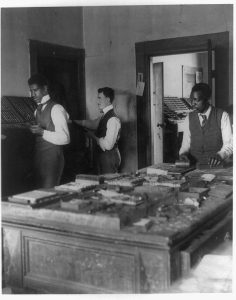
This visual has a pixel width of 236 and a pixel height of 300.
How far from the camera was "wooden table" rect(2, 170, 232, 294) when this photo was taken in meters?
1.81

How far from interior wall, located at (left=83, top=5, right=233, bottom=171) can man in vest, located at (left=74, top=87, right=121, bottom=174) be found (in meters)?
1.32

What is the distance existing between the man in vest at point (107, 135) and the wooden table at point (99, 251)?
2050 millimetres

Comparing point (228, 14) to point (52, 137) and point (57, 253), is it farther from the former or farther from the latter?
point (57, 253)

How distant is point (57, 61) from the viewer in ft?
18.1

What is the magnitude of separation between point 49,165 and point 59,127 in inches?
15.6

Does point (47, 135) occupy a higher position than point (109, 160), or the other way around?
point (47, 135)


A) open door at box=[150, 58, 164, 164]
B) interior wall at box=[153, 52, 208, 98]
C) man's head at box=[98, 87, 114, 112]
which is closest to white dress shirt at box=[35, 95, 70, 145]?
man's head at box=[98, 87, 114, 112]

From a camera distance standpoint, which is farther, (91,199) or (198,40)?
(198,40)

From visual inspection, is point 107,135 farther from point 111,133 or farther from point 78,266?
point 78,266

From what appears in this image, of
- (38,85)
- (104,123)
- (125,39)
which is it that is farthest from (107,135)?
(125,39)

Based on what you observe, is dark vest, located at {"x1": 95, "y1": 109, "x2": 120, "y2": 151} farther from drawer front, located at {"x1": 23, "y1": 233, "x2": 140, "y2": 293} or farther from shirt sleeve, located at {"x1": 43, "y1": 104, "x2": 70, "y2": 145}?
drawer front, located at {"x1": 23, "y1": 233, "x2": 140, "y2": 293}

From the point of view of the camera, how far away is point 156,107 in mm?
5711

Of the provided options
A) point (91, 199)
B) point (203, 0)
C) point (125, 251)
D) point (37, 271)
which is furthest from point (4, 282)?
point (203, 0)

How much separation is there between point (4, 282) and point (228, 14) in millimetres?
4049
